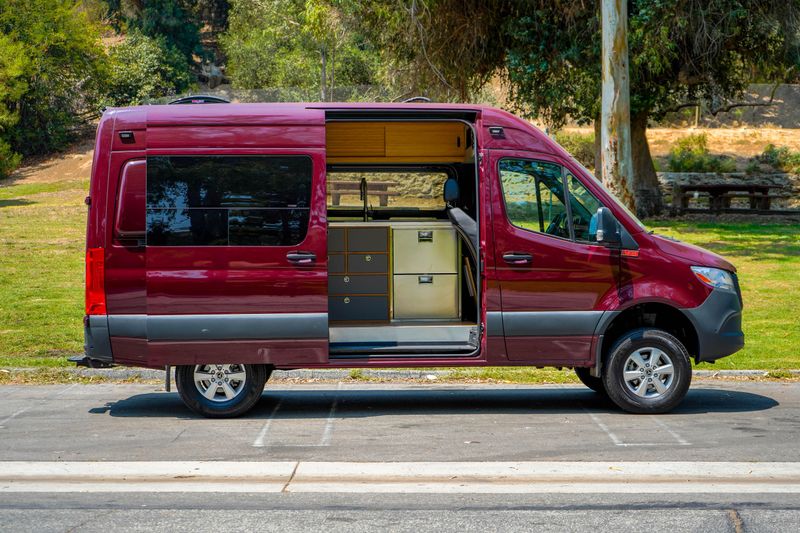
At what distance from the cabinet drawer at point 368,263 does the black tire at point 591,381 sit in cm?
207

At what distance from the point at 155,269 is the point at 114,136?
1164mm

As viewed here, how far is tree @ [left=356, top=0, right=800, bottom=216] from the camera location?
22703 mm

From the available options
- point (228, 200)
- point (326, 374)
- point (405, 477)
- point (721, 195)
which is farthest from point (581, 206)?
point (721, 195)

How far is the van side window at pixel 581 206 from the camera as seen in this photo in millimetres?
9008

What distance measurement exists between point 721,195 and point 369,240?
69.0 feet

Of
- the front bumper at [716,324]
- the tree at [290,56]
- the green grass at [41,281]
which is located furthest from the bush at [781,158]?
the front bumper at [716,324]

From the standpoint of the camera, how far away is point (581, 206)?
29.7ft

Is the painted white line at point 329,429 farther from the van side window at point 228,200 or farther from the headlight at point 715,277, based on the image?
the headlight at point 715,277

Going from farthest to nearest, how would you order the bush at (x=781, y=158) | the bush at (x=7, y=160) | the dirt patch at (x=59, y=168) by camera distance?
the bush at (x=7, y=160)
the dirt patch at (x=59, y=168)
the bush at (x=781, y=158)

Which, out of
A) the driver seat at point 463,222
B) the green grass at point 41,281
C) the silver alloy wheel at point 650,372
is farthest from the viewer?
the green grass at point 41,281

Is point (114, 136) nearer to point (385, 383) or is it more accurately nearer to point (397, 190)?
point (397, 190)

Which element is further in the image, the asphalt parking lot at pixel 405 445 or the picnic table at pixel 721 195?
the picnic table at pixel 721 195

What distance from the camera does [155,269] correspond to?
8648 millimetres

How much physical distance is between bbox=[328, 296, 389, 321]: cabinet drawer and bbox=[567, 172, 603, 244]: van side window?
1931 millimetres
